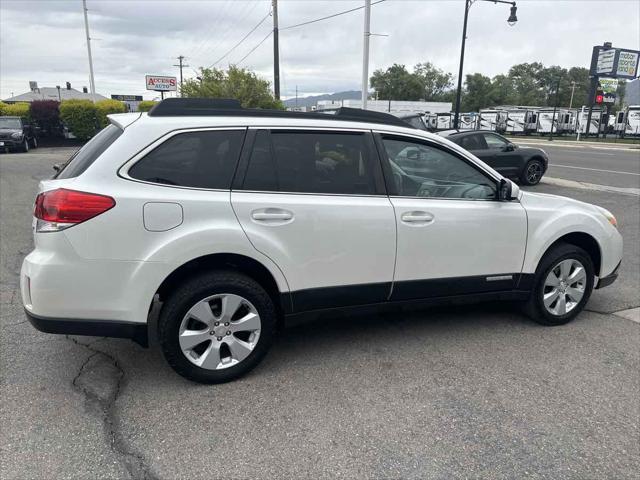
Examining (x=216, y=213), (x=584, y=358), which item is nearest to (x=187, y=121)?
(x=216, y=213)

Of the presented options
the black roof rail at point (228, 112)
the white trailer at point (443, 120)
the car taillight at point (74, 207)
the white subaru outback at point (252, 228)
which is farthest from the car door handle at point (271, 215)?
the white trailer at point (443, 120)

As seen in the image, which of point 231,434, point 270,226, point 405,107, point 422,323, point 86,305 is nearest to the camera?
point 231,434

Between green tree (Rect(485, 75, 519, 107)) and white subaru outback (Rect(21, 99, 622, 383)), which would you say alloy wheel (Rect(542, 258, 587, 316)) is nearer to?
white subaru outback (Rect(21, 99, 622, 383))

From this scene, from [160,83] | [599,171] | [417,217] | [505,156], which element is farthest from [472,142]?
[160,83]

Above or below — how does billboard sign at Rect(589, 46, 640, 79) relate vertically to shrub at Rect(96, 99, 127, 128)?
above

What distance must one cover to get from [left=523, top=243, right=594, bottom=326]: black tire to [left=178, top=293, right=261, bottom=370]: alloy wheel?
8.01 feet

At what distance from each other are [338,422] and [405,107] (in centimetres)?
6527

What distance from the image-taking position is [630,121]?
42.9 meters

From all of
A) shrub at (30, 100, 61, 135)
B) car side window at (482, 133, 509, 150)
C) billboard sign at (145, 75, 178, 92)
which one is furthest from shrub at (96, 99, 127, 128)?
car side window at (482, 133, 509, 150)

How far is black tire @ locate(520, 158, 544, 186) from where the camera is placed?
1290 cm

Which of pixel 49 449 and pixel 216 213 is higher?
pixel 216 213

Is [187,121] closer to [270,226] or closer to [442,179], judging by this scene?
[270,226]

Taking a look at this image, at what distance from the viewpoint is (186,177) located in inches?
119

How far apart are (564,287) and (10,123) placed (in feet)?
84.7
